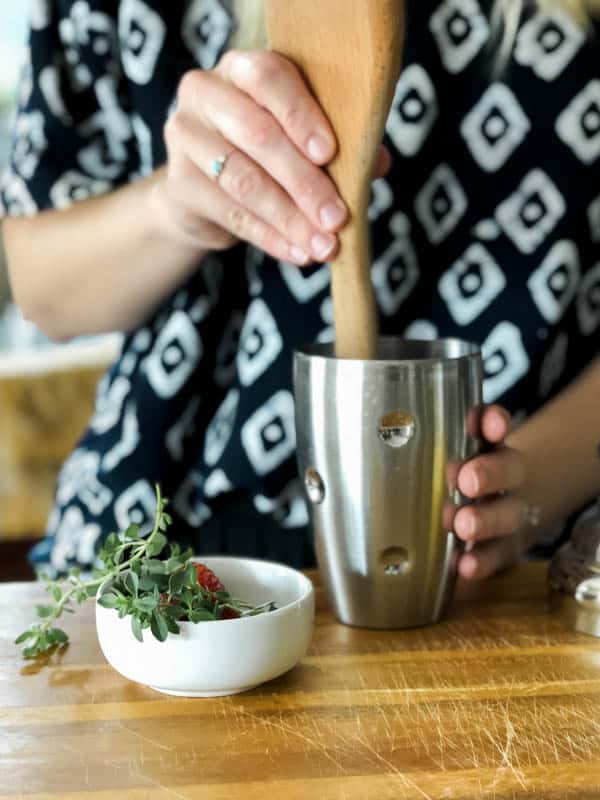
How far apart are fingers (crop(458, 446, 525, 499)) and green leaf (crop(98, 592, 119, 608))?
→ 235 mm

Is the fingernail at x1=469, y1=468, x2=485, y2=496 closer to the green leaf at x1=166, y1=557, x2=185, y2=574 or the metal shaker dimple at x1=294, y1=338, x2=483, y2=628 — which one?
the metal shaker dimple at x1=294, y1=338, x2=483, y2=628

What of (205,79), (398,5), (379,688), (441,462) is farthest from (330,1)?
(379,688)

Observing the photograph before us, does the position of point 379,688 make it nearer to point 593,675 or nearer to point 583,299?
point 593,675

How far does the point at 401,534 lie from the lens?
69 centimetres

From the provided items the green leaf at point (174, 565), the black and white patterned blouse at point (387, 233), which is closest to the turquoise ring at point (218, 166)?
the black and white patterned blouse at point (387, 233)

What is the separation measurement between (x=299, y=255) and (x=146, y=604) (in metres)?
0.27

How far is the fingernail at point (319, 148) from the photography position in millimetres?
671

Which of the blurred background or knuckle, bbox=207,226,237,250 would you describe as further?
the blurred background

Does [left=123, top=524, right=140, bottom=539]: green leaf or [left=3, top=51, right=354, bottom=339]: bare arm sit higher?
[left=3, top=51, right=354, bottom=339]: bare arm

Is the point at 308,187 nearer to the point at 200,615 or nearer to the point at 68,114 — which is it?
the point at 200,615

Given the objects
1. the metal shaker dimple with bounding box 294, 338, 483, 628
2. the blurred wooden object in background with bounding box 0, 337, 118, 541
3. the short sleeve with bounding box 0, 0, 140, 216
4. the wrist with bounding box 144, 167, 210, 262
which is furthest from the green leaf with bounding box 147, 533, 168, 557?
the blurred wooden object in background with bounding box 0, 337, 118, 541

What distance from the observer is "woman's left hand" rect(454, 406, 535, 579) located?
707mm

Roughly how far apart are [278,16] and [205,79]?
113 mm

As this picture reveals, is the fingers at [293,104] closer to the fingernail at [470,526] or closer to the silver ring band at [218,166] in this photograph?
the silver ring band at [218,166]
